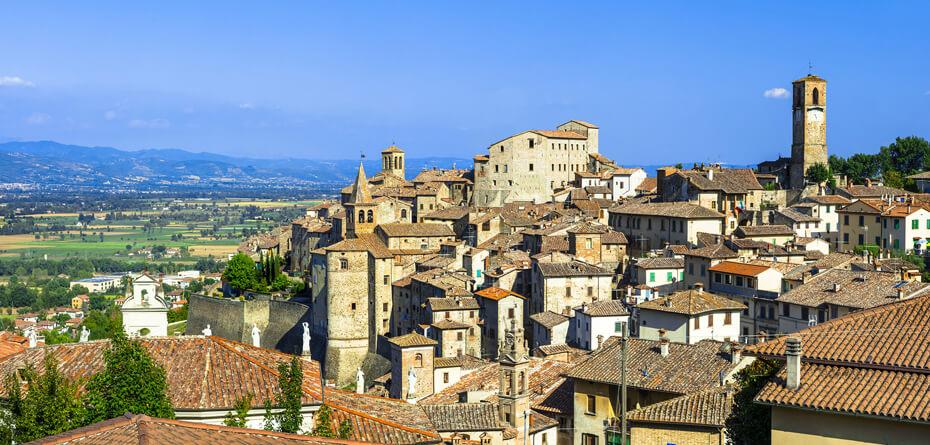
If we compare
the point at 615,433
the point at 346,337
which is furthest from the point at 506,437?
the point at 346,337

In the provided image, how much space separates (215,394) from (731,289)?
3439cm

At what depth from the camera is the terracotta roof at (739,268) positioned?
48.4 metres

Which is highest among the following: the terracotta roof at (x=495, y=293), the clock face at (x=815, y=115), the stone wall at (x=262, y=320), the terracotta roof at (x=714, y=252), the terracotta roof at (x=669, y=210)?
the clock face at (x=815, y=115)

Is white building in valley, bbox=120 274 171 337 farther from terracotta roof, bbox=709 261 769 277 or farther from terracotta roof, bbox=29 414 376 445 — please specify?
terracotta roof, bbox=709 261 769 277

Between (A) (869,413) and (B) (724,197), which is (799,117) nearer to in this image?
(B) (724,197)

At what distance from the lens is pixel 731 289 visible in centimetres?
4978

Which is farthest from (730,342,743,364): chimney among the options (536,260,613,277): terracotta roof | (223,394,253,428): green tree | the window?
(536,260,613,277): terracotta roof

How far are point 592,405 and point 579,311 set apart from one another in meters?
16.1

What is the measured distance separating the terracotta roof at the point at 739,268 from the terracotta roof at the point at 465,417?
64.0 feet

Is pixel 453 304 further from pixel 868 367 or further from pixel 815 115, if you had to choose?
pixel 815 115

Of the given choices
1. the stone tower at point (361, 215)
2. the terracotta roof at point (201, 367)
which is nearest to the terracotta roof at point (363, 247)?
the stone tower at point (361, 215)

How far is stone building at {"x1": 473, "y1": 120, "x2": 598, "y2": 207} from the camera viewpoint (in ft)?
288

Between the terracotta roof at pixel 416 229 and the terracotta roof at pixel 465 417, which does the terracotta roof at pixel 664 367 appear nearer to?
the terracotta roof at pixel 465 417

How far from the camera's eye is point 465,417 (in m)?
31.9
